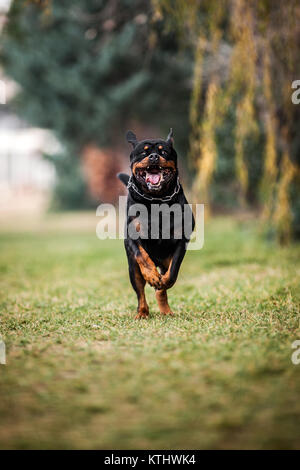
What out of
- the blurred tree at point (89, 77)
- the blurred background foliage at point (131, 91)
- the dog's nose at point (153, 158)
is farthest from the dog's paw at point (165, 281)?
the blurred tree at point (89, 77)

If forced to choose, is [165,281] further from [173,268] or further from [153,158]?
[153,158]

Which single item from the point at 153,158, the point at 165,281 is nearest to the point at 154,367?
the point at 165,281

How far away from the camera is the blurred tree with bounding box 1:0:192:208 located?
14.1 meters

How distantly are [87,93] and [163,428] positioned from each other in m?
14.8

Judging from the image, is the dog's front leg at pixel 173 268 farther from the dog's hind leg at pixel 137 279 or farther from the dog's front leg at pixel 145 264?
the dog's hind leg at pixel 137 279

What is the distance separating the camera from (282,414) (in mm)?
2363

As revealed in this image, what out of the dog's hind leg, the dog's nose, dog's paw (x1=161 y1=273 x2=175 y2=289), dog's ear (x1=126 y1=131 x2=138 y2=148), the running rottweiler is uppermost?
dog's ear (x1=126 y1=131 x2=138 y2=148)

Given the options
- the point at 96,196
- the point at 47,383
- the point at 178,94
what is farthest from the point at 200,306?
the point at 96,196

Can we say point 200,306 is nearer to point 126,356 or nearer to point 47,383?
point 126,356

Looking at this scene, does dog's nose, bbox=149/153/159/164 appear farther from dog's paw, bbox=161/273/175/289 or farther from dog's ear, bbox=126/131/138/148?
dog's paw, bbox=161/273/175/289

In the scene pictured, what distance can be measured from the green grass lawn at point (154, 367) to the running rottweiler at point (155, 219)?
14.8 inches

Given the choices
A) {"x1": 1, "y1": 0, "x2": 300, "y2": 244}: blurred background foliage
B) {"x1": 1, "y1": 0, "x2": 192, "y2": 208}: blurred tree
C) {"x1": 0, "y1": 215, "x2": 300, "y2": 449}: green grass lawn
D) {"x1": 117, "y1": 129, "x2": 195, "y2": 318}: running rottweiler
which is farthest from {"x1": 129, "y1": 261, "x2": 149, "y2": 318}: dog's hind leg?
{"x1": 1, "y1": 0, "x2": 192, "y2": 208}: blurred tree

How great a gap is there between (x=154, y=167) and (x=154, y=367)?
1.52 metres

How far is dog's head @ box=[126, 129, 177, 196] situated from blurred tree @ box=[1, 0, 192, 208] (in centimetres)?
909
